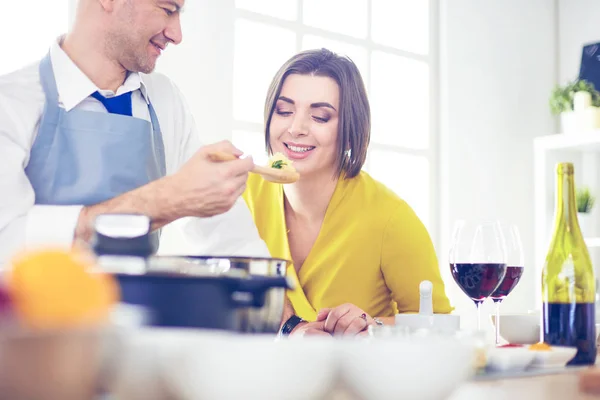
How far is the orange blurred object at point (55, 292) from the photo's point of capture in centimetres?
46

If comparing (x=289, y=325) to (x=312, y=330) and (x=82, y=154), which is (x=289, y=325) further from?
(x=82, y=154)

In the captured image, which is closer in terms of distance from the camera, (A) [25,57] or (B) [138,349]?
(B) [138,349]

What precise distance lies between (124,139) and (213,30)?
5.41 feet

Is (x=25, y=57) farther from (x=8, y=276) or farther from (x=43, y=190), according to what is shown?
(x=8, y=276)

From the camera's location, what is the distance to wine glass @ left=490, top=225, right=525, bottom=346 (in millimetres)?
1389

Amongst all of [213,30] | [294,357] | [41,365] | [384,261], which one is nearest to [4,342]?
[41,365]

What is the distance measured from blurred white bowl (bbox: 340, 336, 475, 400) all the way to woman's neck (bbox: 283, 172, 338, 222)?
1.74 m

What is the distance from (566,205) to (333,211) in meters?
1.11

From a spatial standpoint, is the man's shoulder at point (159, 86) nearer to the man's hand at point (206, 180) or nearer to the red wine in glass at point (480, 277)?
the man's hand at point (206, 180)

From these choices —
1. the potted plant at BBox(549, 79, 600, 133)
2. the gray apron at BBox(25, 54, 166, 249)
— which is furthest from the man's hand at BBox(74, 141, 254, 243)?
the potted plant at BBox(549, 79, 600, 133)

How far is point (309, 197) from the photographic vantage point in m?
2.36

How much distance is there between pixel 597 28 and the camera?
470cm

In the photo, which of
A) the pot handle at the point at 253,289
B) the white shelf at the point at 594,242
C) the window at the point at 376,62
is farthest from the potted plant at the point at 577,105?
the pot handle at the point at 253,289

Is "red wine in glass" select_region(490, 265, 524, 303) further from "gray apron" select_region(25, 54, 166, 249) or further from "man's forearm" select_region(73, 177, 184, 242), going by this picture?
"gray apron" select_region(25, 54, 166, 249)
